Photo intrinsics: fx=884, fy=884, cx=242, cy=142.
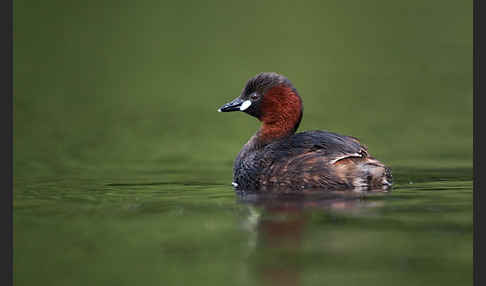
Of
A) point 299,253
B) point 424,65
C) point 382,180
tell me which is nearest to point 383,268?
point 299,253

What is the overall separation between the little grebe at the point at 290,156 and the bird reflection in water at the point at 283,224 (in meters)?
0.29

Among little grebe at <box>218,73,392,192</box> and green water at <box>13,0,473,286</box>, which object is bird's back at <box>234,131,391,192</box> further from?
green water at <box>13,0,473,286</box>

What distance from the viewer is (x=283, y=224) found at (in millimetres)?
7332

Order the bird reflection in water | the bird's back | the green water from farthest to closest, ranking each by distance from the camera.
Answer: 1. the bird's back
2. the green water
3. the bird reflection in water

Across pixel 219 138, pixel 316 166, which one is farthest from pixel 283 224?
pixel 219 138

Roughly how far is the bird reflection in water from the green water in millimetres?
25

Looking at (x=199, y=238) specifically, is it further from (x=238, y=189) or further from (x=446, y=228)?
(x=238, y=189)

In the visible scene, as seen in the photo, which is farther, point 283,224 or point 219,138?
point 219,138

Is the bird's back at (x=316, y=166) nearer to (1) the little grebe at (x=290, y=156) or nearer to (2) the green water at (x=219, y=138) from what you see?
(1) the little grebe at (x=290, y=156)

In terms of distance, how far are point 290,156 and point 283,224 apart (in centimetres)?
232

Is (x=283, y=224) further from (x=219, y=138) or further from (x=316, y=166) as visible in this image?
(x=219, y=138)

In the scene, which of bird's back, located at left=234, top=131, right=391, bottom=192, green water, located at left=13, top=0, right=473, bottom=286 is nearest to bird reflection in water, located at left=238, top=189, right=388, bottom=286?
green water, located at left=13, top=0, right=473, bottom=286

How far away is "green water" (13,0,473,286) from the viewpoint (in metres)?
6.37

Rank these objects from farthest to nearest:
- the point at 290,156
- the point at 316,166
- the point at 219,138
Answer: the point at 219,138 < the point at 290,156 < the point at 316,166
